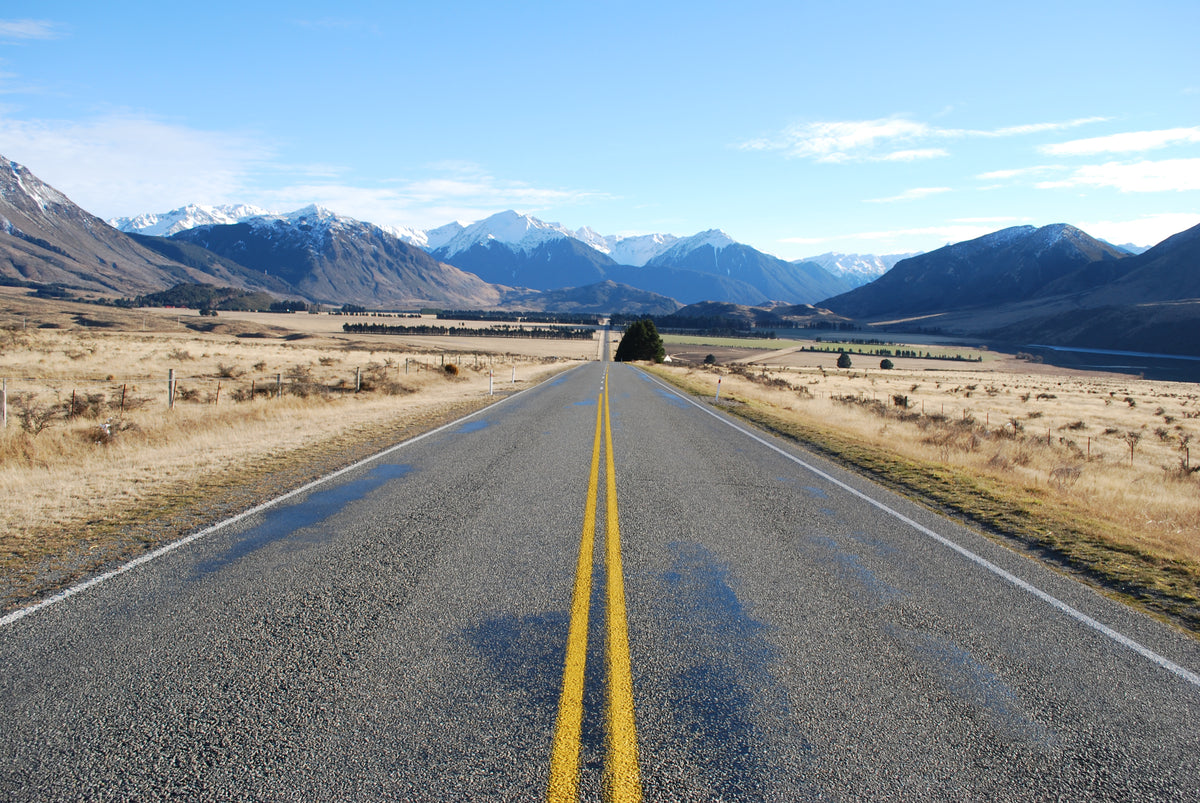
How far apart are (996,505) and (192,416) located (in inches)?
727

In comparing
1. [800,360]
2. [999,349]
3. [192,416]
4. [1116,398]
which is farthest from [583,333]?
[192,416]

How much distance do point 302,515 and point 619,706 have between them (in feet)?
18.9

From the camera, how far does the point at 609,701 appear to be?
3.84 metres

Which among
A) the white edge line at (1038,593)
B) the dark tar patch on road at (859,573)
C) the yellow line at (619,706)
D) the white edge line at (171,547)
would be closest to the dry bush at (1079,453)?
the white edge line at (1038,593)

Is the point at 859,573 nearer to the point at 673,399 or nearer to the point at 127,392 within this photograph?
the point at 673,399

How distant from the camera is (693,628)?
194 inches

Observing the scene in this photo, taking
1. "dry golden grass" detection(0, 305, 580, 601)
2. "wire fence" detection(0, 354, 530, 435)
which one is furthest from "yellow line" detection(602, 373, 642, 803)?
"wire fence" detection(0, 354, 530, 435)

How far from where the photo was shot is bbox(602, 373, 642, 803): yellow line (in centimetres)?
315

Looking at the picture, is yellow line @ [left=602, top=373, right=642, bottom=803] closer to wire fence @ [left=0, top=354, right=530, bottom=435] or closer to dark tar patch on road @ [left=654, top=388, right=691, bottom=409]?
wire fence @ [left=0, top=354, right=530, bottom=435]

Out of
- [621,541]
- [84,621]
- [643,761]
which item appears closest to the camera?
[643,761]

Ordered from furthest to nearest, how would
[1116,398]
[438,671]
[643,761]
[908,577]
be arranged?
1. [1116,398]
2. [908,577]
3. [438,671]
4. [643,761]

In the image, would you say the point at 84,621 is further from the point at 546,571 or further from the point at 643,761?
the point at 643,761

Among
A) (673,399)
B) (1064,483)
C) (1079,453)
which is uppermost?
(673,399)

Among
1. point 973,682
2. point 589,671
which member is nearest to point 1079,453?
point 973,682
